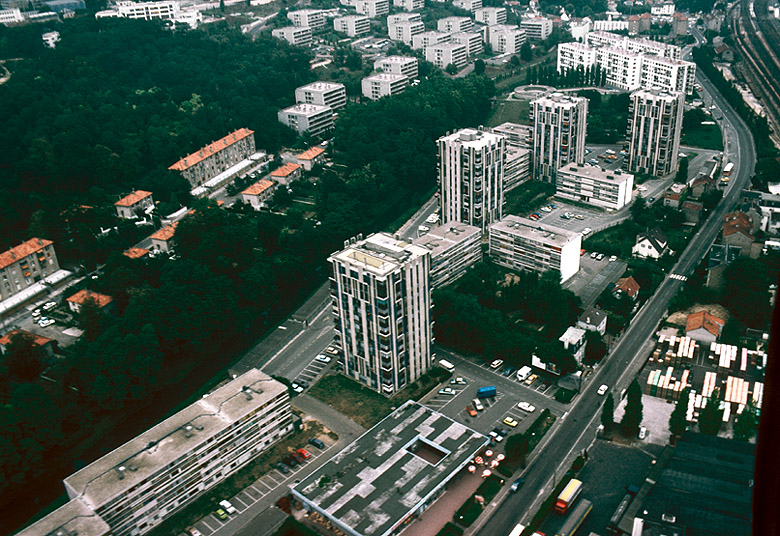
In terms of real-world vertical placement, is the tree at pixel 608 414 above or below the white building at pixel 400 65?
below

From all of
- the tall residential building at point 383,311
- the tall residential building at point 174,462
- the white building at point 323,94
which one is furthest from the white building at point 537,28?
the tall residential building at point 174,462

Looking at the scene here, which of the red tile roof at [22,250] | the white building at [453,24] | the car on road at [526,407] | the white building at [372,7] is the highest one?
the white building at [372,7]

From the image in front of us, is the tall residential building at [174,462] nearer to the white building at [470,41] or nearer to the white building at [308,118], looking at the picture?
the white building at [308,118]

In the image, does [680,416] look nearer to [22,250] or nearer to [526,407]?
[526,407]

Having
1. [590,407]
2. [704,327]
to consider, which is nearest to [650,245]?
[704,327]

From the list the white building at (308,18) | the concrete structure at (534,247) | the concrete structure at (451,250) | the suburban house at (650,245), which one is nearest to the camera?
the concrete structure at (451,250)

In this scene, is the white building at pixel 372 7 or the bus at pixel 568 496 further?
the white building at pixel 372 7
